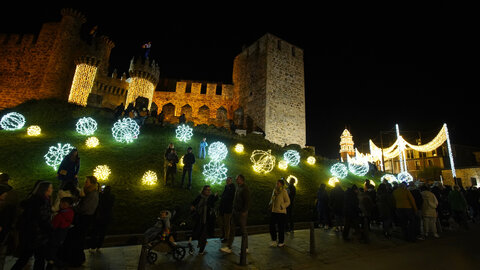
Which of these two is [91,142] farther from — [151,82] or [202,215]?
[151,82]

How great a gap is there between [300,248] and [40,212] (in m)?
5.63

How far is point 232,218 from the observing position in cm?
606

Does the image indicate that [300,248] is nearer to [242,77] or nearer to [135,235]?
[135,235]

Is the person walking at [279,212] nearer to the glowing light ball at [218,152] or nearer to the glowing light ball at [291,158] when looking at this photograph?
the glowing light ball at [218,152]

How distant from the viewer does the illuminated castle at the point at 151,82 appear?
24.8m

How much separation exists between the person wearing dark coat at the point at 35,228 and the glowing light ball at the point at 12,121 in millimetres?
13634

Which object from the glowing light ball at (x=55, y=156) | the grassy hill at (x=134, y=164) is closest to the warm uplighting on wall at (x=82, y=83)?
the grassy hill at (x=134, y=164)

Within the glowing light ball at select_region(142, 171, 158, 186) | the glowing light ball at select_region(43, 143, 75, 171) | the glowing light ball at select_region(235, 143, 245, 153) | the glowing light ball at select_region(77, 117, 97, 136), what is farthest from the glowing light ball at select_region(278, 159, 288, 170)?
the glowing light ball at select_region(43, 143, 75, 171)

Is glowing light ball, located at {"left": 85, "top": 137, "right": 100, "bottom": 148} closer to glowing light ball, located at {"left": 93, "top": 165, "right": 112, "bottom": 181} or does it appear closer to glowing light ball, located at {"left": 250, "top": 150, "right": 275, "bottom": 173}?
glowing light ball, located at {"left": 93, "top": 165, "right": 112, "bottom": 181}

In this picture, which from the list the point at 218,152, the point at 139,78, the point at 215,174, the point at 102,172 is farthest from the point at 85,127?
the point at 139,78

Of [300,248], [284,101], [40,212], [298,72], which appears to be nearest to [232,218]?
[300,248]

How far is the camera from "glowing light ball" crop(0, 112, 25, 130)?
44.2 feet

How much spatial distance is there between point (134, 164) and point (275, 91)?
66.8 feet

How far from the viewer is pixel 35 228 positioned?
3.76 m
